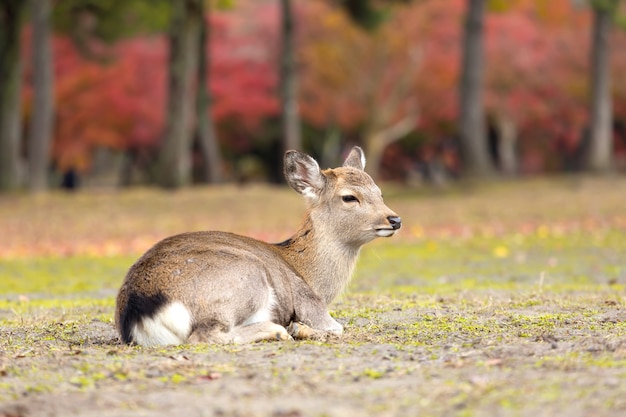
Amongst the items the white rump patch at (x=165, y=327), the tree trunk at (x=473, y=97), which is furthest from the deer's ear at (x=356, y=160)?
the tree trunk at (x=473, y=97)

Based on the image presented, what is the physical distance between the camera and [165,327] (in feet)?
24.1

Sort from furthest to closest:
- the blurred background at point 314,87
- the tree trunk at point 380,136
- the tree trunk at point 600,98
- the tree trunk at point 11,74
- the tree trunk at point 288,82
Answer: the tree trunk at point 380,136
the tree trunk at point 288,82
the tree trunk at point 600,98
the blurred background at point 314,87
the tree trunk at point 11,74

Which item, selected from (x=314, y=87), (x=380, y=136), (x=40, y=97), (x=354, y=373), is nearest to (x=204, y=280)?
(x=354, y=373)

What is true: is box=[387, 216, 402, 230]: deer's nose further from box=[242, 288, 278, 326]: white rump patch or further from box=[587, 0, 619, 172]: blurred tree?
box=[587, 0, 619, 172]: blurred tree

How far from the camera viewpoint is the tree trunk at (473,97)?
3231 centimetres

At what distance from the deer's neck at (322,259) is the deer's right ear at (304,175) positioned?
0.26 metres

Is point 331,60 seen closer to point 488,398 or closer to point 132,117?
point 132,117

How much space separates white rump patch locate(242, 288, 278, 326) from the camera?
7695 mm

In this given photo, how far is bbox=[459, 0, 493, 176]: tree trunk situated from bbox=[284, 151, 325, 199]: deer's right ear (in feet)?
79.0

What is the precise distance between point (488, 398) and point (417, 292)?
652cm

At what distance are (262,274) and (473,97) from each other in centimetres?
2566

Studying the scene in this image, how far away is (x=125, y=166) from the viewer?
204 feet

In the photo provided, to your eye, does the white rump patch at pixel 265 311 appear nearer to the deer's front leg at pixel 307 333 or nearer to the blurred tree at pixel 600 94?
the deer's front leg at pixel 307 333

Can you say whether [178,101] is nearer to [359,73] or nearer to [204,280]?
[359,73]
